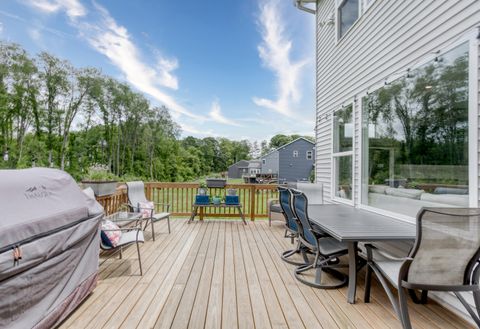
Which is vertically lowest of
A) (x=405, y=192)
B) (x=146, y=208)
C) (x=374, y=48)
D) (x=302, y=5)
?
(x=146, y=208)

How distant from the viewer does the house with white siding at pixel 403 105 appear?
7.60 feet

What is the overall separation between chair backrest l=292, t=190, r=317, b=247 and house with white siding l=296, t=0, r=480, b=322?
3.76 ft

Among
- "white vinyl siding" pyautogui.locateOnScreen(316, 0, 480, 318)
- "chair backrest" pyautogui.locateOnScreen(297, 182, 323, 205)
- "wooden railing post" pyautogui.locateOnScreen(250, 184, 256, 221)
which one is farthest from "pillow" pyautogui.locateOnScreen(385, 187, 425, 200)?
"wooden railing post" pyautogui.locateOnScreen(250, 184, 256, 221)

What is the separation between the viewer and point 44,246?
1.79 meters

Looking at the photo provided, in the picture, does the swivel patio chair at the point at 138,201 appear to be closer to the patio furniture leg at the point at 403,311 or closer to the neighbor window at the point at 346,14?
the patio furniture leg at the point at 403,311

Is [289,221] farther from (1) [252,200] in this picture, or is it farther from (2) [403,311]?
(1) [252,200]

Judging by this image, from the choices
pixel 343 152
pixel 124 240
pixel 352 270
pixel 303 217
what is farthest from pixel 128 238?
pixel 343 152

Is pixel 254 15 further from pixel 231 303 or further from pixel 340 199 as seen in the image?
pixel 231 303

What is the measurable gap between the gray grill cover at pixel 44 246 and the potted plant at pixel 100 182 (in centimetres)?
189

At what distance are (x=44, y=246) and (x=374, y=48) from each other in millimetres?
4352

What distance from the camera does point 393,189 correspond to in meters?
3.36

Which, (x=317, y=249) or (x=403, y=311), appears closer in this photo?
(x=403, y=311)

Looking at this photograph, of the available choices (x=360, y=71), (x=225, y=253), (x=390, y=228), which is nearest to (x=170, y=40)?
(x=360, y=71)

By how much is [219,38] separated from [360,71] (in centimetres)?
769
